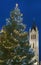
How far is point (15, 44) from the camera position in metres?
4.77

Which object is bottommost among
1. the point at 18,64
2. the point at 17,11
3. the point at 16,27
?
the point at 18,64

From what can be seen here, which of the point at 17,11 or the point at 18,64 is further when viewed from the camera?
the point at 17,11

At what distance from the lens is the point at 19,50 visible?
4715 millimetres

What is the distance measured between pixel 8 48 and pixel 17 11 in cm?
86

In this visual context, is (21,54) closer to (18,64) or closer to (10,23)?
(18,64)

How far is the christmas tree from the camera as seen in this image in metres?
4.68

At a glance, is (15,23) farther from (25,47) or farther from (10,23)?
(25,47)

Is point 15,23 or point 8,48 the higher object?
point 15,23

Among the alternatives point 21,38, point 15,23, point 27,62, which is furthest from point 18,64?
point 15,23

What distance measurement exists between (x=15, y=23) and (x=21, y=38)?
36 cm

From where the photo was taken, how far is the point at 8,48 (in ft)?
15.4

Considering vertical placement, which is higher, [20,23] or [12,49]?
[20,23]

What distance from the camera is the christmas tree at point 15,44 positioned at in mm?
4676

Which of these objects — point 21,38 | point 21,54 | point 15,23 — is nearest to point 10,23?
point 15,23
